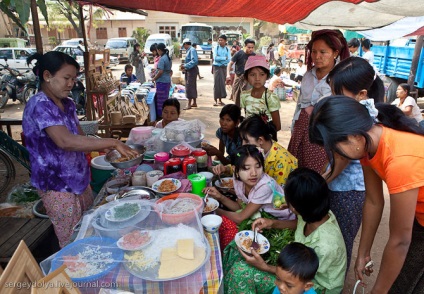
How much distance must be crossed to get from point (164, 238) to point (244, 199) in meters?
0.85

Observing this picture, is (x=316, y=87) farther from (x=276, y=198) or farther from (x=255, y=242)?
(x=255, y=242)

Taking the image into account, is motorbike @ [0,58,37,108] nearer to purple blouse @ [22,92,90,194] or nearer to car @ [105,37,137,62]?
purple blouse @ [22,92,90,194]

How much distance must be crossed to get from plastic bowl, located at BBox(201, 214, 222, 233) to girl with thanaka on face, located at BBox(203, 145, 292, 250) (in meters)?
0.24

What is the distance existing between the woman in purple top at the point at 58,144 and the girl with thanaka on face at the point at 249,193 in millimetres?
873

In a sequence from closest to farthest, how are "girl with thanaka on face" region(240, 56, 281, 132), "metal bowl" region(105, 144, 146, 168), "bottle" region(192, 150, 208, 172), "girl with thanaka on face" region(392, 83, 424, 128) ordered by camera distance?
"metal bowl" region(105, 144, 146, 168) → "bottle" region(192, 150, 208, 172) → "girl with thanaka on face" region(240, 56, 281, 132) → "girl with thanaka on face" region(392, 83, 424, 128)

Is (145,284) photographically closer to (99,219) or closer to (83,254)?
(83,254)

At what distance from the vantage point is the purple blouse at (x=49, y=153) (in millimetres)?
2105

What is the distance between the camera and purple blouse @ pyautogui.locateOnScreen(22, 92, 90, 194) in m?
2.11

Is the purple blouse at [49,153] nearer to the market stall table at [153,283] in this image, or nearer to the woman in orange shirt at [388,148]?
the market stall table at [153,283]

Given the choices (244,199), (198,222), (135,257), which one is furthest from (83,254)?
(244,199)

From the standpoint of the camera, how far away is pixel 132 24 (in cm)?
3284

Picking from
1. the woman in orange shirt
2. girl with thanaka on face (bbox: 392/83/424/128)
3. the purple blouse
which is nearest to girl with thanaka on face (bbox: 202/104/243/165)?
the purple blouse

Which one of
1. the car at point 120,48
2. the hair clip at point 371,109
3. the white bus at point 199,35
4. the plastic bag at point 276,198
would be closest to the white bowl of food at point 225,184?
the plastic bag at point 276,198

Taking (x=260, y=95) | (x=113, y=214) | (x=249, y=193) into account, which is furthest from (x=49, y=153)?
(x=260, y=95)
